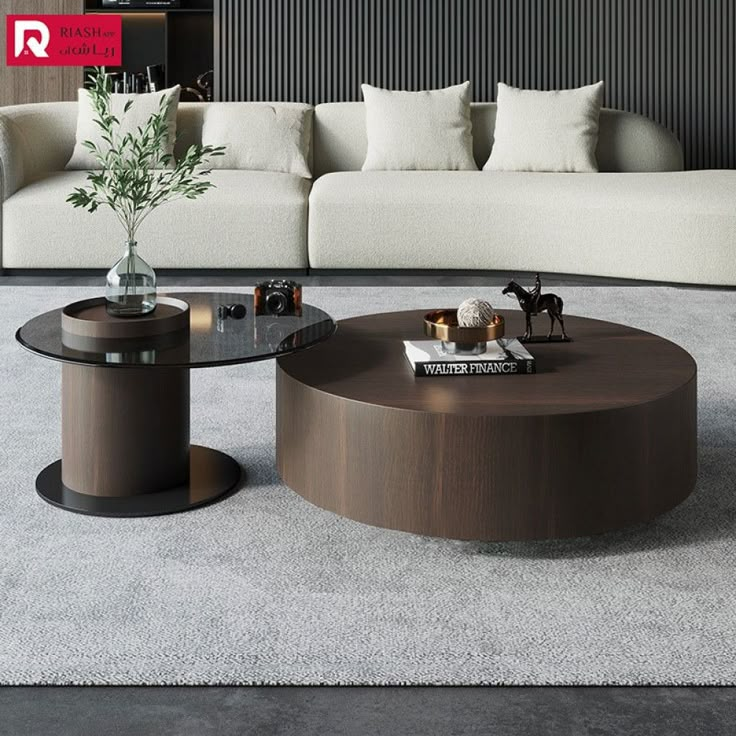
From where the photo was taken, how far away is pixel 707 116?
259 inches

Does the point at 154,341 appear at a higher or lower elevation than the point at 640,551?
higher

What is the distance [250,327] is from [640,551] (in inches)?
38.4

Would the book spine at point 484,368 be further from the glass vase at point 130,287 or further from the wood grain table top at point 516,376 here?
the glass vase at point 130,287

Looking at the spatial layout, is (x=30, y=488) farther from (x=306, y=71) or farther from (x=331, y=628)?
(x=306, y=71)

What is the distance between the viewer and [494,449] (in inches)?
79.7

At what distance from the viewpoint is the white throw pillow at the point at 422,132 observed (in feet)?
18.6

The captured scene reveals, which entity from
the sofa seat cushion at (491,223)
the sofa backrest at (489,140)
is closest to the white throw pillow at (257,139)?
the sofa backrest at (489,140)

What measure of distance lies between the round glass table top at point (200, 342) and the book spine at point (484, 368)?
0.98 feet

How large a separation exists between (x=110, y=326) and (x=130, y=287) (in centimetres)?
14

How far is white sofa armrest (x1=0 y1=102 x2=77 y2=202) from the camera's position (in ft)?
16.8

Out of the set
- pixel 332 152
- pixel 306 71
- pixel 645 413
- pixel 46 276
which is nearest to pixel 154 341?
pixel 645 413

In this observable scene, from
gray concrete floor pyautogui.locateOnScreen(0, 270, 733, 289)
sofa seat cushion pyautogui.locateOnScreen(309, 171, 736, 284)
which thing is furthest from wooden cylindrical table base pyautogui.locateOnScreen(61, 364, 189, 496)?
sofa seat cushion pyautogui.locateOnScreen(309, 171, 736, 284)

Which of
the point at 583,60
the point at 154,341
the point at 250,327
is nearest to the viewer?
the point at 154,341

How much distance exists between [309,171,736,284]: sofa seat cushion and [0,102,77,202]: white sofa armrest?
1.36 meters
